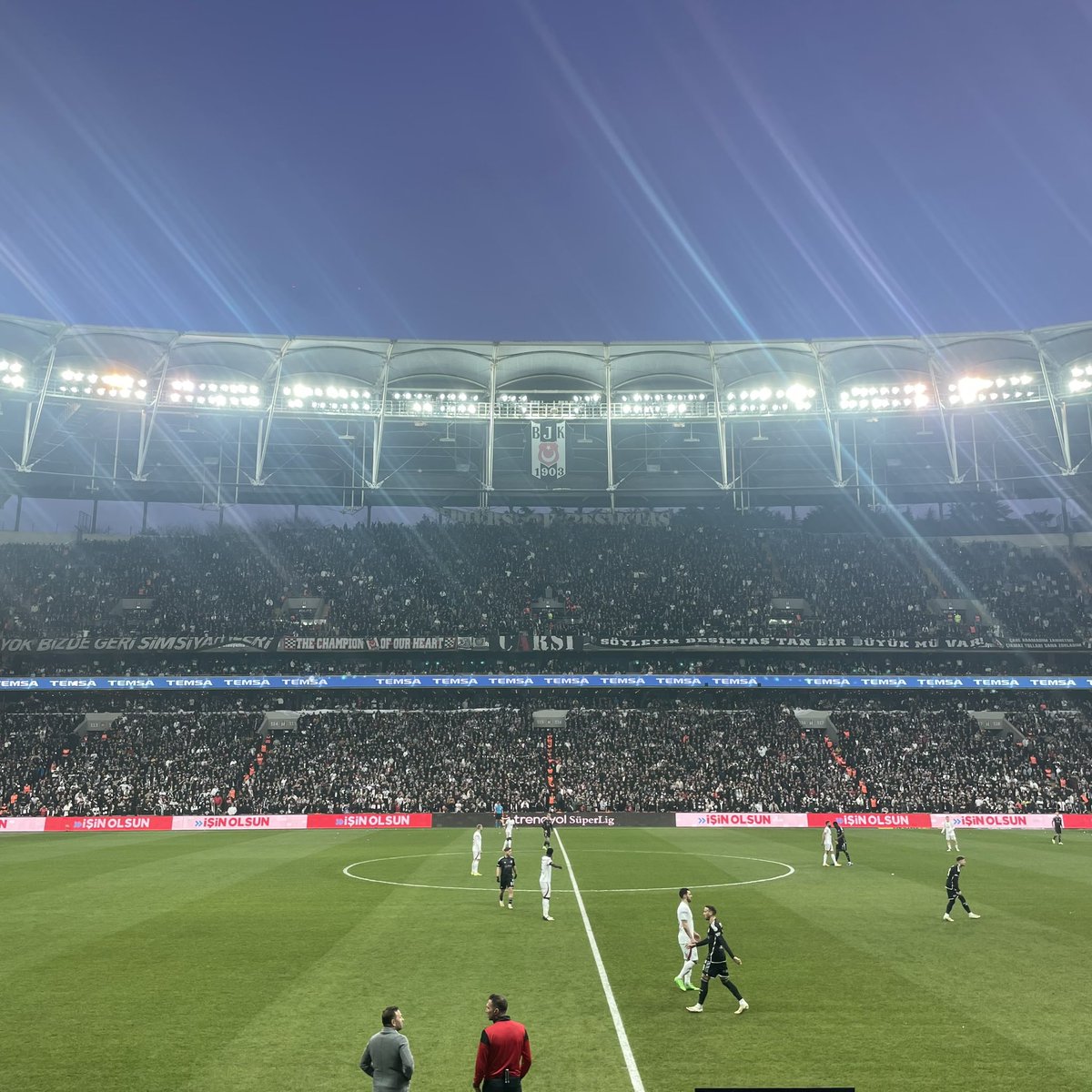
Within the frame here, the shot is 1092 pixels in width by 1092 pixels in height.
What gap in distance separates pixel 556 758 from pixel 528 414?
22.4 meters

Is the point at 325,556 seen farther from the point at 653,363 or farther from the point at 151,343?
the point at 653,363

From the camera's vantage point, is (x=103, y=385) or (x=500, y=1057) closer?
(x=500, y=1057)

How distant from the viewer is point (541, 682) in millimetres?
55000

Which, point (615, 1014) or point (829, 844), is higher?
point (829, 844)

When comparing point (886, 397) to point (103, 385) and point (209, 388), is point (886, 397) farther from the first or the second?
point (103, 385)

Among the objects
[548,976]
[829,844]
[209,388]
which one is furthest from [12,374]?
[548,976]

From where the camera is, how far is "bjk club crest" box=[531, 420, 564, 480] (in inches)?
2281

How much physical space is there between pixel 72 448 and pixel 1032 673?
6722cm

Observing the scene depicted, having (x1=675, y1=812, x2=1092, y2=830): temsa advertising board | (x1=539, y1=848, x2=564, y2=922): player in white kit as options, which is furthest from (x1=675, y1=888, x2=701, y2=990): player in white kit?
(x1=675, y1=812, x2=1092, y2=830): temsa advertising board

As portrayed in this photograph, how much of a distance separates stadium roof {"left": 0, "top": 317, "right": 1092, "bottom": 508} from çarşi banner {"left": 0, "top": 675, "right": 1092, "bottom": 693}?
12063 millimetres

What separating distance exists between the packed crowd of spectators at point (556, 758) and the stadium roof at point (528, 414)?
48.9ft

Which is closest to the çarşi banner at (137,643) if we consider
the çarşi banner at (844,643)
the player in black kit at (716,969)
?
the çarşi banner at (844,643)

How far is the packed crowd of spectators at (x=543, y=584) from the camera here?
59750 millimetres

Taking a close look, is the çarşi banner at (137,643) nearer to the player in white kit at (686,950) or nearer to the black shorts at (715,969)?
the player in white kit at (686,950)
